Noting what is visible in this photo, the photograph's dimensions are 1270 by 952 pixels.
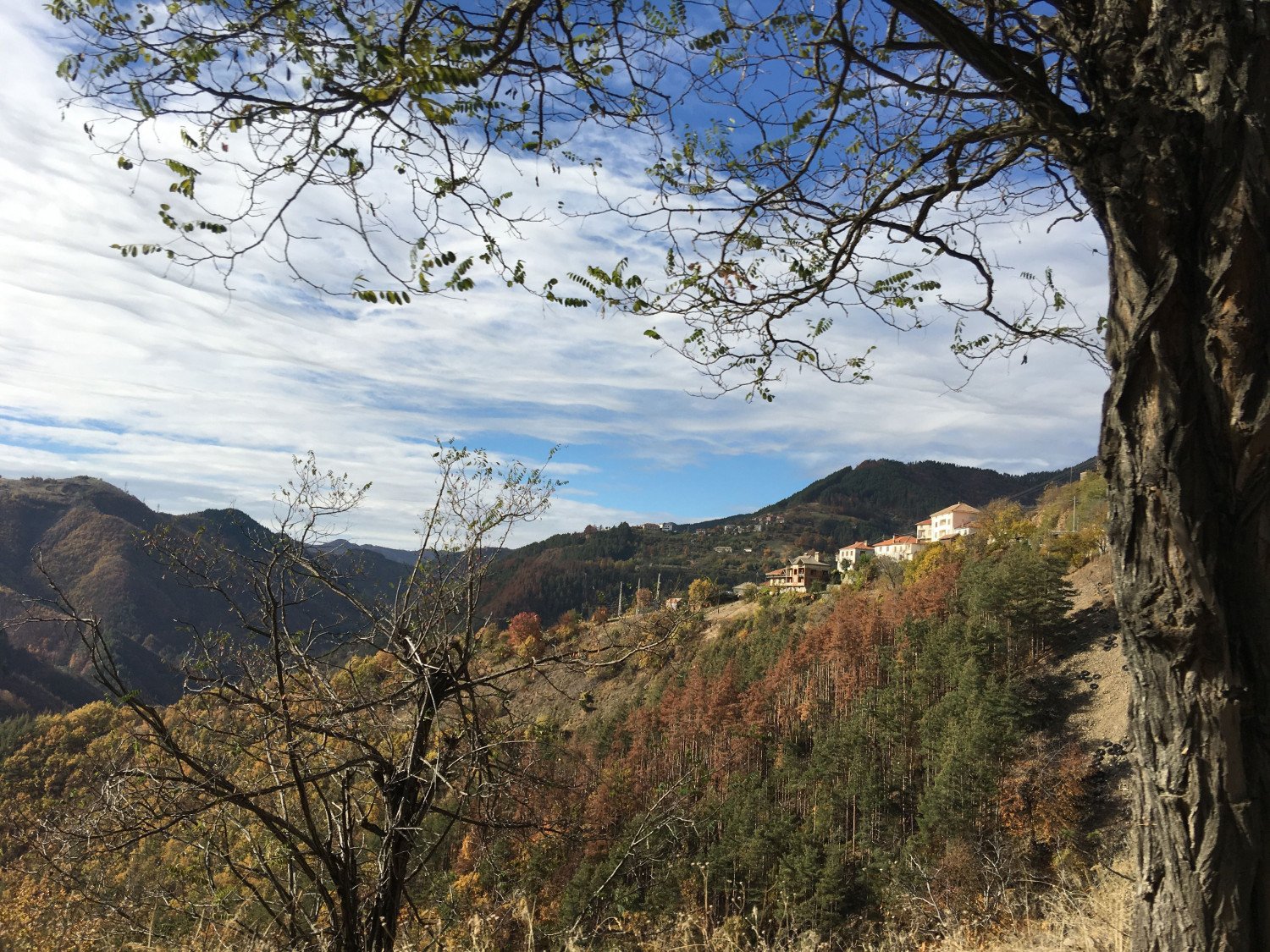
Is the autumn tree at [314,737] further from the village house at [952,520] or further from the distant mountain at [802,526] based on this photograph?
the village house at [952,520]

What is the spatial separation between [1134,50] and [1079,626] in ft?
121

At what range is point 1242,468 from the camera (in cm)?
168

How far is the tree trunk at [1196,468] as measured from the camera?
1.64 meters

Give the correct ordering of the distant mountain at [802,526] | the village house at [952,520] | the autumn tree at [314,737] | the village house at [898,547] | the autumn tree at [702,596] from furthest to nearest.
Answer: the distant mountain at [802,526], the village house at [952,520], the village house at [898,547], the autumn tree at [702,596], the autumn tree at [314,737]

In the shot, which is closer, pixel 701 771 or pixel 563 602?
pixel 701 771

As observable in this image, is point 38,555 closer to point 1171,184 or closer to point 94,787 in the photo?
point 94,787

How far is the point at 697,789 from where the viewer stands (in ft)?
12.6

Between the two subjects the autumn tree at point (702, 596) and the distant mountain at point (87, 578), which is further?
the autumn tree at point (702, 596)

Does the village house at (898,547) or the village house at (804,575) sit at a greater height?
the village house at (898,547)

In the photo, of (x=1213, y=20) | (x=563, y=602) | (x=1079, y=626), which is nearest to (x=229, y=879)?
(x=1213, y=20)

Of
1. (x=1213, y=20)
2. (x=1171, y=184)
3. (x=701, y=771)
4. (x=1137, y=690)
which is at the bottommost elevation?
(x=701, y=771)

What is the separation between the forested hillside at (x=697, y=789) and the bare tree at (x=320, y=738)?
0.12 ft

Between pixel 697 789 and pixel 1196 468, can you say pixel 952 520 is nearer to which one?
pixel 697 789

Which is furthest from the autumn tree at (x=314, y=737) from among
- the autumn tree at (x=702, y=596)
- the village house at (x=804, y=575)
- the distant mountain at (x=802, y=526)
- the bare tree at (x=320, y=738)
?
the distant mountain at (x=802, y=526)
